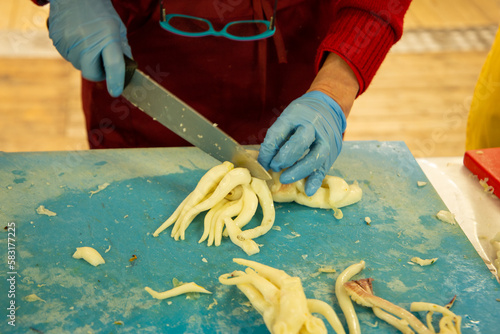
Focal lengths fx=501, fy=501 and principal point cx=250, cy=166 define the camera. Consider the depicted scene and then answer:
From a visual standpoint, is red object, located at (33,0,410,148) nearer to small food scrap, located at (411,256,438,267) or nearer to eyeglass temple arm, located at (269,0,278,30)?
eyeglass temple arm, located at (269,0,278,30)

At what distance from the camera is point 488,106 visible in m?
2.46

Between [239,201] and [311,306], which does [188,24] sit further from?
[311,306]

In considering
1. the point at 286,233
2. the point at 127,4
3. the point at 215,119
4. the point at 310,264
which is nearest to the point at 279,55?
the point at 215,119

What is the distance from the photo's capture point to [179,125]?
5.98ft

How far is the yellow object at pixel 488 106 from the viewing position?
95.9 inches

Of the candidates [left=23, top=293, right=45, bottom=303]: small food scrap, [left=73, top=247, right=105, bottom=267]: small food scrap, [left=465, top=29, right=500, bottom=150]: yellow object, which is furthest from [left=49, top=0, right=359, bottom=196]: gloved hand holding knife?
[left=465, top=29, right=500, bottom=150]: yellow object

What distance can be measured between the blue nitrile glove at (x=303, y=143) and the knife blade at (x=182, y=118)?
0.23ft

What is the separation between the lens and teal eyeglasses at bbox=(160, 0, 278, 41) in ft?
6.81

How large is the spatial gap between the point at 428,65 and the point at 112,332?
14.7ft

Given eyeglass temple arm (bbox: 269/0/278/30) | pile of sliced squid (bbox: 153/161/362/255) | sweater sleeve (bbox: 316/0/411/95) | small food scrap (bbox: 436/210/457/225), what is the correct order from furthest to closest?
1. eyeglass temple arm (bbox: 269/0/278/30)
2. sweater sleeve (bbox: 316/0/411/95)
3. small food scrap (bbox: 436/210/457/225)
4. pile of sliced squid (bbox: 153/161/362/255)

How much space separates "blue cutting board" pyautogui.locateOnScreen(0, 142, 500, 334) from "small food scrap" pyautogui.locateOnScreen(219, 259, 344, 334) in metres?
0.06

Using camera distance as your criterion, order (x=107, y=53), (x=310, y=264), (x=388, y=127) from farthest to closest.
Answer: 1. (x=388, y=127)
2. (x=107, y=53)
3. (x=310, y=264)

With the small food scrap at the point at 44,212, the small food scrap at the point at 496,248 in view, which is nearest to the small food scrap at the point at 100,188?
the small food scrap at the point at 44,212

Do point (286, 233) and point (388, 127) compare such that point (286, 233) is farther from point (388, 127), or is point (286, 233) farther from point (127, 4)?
point (388, 127)
